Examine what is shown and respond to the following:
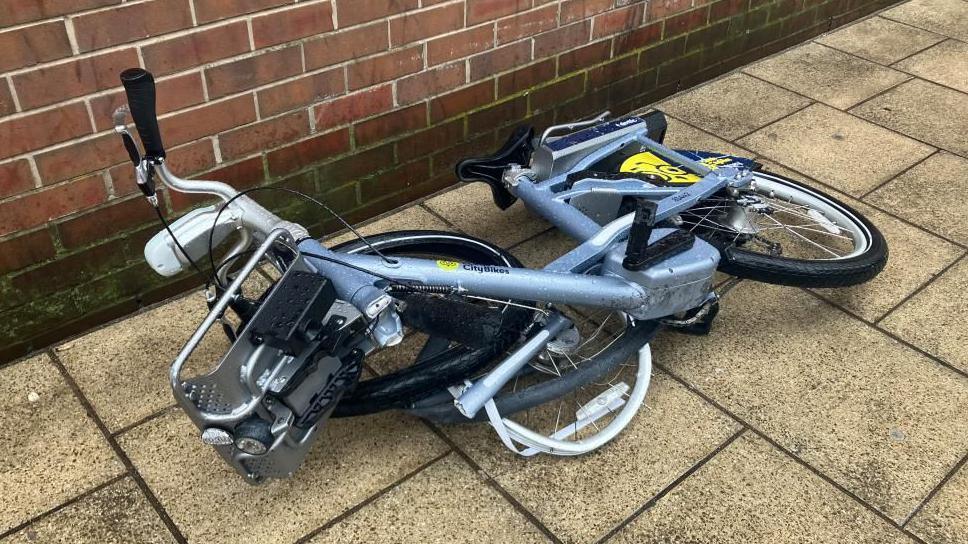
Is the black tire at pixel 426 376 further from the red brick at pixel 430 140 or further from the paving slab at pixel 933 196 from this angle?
the paving slab at pixel 933 196

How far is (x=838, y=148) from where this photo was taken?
169 inches

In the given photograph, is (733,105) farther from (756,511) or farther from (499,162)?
(756,511)

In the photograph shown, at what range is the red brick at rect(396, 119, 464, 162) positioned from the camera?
3.66m

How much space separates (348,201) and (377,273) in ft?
4.22

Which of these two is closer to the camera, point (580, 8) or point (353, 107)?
point (353, 107)

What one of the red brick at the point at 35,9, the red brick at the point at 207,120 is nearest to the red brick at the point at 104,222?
the red brick at the point at 207,120

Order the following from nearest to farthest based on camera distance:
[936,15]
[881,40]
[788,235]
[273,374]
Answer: [273,374] < [788,235] < [881,40] < [936,15]

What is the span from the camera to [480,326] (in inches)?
96.3

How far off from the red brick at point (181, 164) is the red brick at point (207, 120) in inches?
1.2

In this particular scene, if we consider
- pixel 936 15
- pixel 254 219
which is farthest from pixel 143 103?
pixel 936 15

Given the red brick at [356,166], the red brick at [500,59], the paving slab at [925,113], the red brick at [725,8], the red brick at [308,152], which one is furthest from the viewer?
the red brick at [725,8]

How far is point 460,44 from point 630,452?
1893 mm

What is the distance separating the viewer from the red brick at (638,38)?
4.30 metres

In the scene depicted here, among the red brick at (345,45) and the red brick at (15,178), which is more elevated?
the red brick at (345,45)
